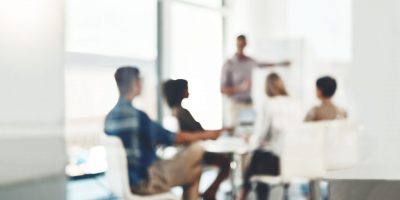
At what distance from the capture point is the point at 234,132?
4.40 feet

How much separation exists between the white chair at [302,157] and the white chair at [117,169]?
0.46 meters

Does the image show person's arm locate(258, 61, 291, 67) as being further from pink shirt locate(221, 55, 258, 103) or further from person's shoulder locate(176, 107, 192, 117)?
person's shoulder locate(176, 107, 192, 117)

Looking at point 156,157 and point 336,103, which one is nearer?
point 156,157

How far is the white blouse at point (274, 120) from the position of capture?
4.59 feet

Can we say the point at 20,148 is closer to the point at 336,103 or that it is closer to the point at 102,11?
the point at 102,11

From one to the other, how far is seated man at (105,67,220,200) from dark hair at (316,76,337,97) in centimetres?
51

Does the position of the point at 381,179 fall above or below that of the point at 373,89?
below

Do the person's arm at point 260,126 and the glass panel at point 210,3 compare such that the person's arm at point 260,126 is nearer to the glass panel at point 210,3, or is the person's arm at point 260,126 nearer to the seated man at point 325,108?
the seated man at point 325,108

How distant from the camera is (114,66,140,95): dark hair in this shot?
49.4 inches

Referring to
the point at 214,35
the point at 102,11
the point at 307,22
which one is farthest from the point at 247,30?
the point at 102,11

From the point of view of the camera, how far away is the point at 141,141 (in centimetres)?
128

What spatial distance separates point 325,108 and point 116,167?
753 millimetres

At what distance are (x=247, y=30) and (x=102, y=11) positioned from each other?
484 mm

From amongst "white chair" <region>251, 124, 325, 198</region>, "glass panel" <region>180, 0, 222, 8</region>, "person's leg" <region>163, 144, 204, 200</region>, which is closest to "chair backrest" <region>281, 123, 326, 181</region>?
"white chair" <region>251, 124, 325, 198</region>
